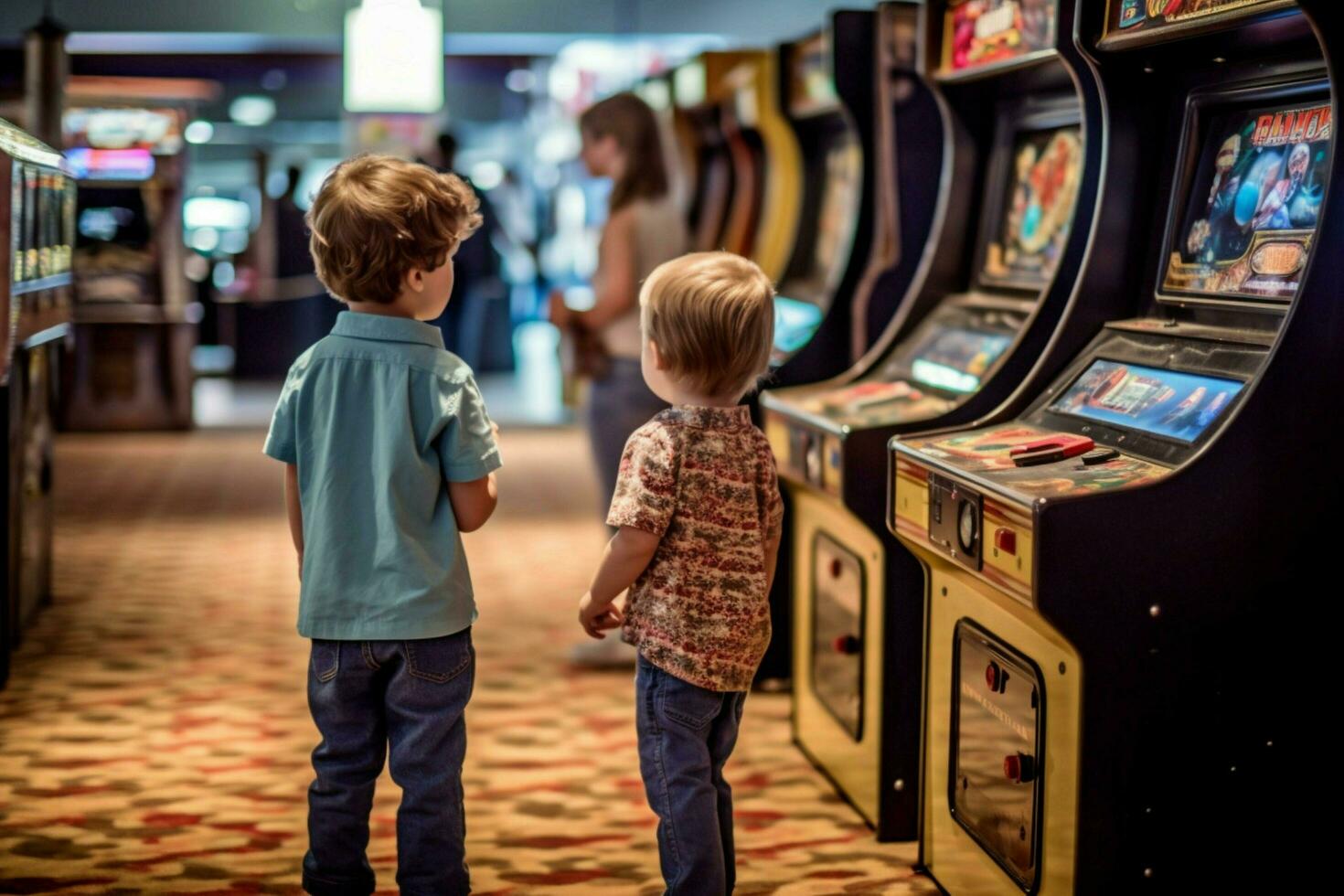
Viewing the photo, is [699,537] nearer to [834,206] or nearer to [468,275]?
[834,206]

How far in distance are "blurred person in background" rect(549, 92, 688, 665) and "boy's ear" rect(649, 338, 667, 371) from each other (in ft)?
6.32

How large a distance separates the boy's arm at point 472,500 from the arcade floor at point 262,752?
0.82 metres

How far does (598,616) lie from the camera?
2.44m

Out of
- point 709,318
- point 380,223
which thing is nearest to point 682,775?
point 709,318

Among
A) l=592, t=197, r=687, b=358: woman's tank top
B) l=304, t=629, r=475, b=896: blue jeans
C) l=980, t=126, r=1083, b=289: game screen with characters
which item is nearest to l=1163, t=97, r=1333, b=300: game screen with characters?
l=980, t=126, r=1083, b=289: game screen with characters

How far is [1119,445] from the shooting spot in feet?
7.77

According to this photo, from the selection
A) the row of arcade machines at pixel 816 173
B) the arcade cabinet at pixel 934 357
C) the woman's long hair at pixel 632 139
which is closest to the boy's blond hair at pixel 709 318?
the arcade cabinet at pixel 934 357

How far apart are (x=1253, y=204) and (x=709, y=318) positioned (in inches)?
33.0

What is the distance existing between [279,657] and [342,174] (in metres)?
2.56

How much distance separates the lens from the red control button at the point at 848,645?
3.30m

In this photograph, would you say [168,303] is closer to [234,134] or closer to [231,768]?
[231,768]

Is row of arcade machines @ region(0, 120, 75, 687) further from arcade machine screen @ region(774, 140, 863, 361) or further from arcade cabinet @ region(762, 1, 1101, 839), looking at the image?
arcade machine screen @ region(774, 140, 863, 361)

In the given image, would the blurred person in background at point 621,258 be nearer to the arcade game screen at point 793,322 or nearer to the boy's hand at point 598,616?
the arcade game screen at point 793,322

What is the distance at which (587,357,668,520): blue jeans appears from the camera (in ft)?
14.3
